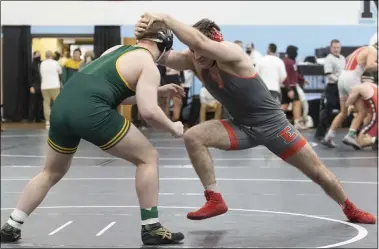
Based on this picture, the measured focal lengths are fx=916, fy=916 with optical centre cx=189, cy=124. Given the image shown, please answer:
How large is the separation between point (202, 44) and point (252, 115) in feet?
2.39

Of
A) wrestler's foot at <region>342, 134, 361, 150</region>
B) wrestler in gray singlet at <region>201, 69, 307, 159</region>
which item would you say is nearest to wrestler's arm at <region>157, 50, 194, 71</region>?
wrestler in gray singlet at <region>201, 69, 307, 159</region>

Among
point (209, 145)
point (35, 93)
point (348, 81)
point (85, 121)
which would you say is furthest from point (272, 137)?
point (35, 93)

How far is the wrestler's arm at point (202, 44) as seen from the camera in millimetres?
5605

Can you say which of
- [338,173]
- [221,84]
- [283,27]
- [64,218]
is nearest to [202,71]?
[221,84]

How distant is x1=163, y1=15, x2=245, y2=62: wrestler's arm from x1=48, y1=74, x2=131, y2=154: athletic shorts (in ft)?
2.07

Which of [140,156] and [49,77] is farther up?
[140,156]

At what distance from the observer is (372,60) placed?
1243 cm

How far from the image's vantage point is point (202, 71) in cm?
610

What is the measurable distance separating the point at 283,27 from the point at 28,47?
5.64m

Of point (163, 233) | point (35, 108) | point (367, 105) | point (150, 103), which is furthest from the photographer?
point (35, 108)

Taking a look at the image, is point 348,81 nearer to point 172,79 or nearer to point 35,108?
point 172,79

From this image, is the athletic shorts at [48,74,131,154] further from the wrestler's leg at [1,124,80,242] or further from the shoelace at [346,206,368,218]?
the shoelace at [346,206,368,218]

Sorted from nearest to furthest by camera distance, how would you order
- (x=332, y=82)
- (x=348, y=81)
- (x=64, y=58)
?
(x=348, y=81)
(x=332, y=82)
(x=64, y=58)

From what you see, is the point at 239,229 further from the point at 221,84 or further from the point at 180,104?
the point at 180,104
